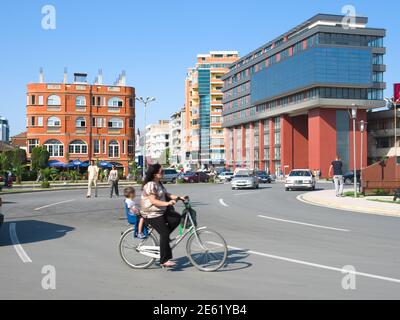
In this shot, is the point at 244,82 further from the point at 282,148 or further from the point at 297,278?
the point at 297,278

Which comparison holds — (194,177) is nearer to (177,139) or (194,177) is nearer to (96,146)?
(96,146)

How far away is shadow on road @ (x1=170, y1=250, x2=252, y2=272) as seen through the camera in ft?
27.0

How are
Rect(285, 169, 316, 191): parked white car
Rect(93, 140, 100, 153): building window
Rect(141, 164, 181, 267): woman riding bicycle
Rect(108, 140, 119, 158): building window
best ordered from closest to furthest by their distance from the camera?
1. Rect(141, 164, 181, 267): woman riding bicycle
2. Rect(285, 169, 316, 191): parked white car
3. Rect(93, 140, 100, 153): building window
4. Rect(108, 140, 119, 158): building window

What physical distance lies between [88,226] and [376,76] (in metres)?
79.9

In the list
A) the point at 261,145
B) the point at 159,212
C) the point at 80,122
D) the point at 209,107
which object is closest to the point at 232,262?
the point at 159,212

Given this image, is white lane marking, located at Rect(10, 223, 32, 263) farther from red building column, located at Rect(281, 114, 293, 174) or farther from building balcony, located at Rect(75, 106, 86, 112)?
red building column, located at Rect(281, 114, 293, 174)

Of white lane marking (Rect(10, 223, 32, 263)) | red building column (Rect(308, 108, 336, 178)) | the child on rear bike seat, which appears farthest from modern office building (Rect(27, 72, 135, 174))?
the child on rear bike seat

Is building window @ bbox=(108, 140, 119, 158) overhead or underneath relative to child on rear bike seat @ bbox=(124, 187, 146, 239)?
overhead

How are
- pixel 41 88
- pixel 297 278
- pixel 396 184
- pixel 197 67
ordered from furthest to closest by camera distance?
1. pixel 197 67
2. pixel 41 88
3. pixel 396 184
4. pixel 297 278

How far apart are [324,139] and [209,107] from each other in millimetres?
53081

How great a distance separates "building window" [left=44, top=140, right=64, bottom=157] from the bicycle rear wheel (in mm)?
68067

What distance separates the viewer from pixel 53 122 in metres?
73.7
